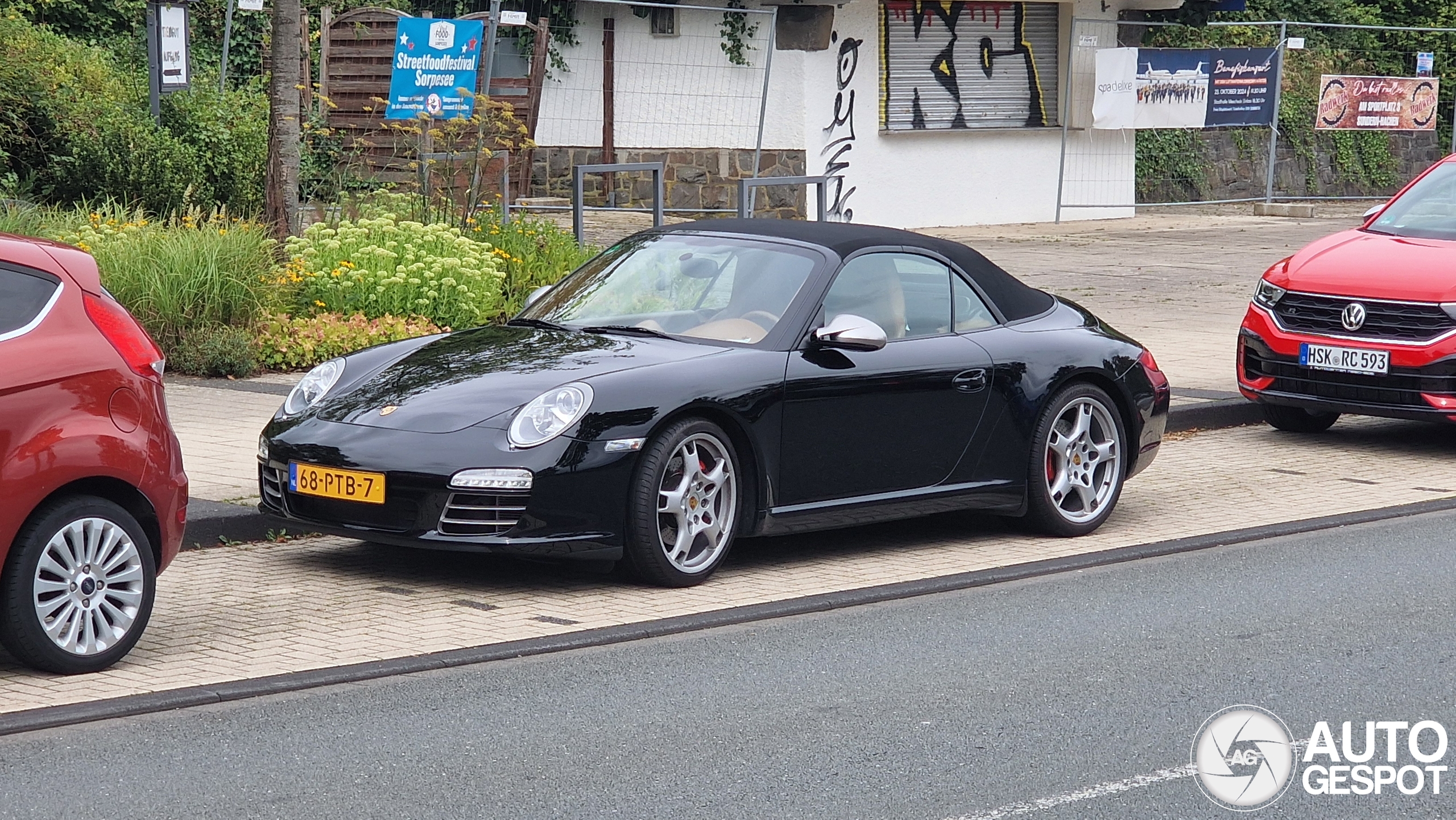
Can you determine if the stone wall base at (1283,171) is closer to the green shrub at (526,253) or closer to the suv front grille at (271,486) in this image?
the green shrub at (526,253)

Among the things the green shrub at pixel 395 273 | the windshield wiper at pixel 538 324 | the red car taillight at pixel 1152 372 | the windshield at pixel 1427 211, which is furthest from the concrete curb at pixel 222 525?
the windshield at pixel 1427 211

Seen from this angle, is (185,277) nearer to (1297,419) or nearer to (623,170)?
(623,170)

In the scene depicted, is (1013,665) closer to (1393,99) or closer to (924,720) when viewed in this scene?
(924,720)

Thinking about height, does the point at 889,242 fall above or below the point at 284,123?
below

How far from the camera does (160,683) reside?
5.80 meters

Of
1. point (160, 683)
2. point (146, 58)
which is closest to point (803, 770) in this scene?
point (160, 683)

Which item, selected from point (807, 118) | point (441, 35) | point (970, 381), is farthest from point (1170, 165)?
point (970, 381)

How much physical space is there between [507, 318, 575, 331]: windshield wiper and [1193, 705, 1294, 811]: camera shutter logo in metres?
3.49

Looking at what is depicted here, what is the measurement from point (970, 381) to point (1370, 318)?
355cm

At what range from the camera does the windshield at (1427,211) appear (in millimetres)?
11234

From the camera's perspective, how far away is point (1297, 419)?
11.4 m

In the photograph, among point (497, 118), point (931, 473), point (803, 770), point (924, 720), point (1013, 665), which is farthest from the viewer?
point (497, 118)

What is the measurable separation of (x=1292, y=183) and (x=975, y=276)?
24.3 meters

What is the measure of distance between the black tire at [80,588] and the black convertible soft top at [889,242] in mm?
3250
